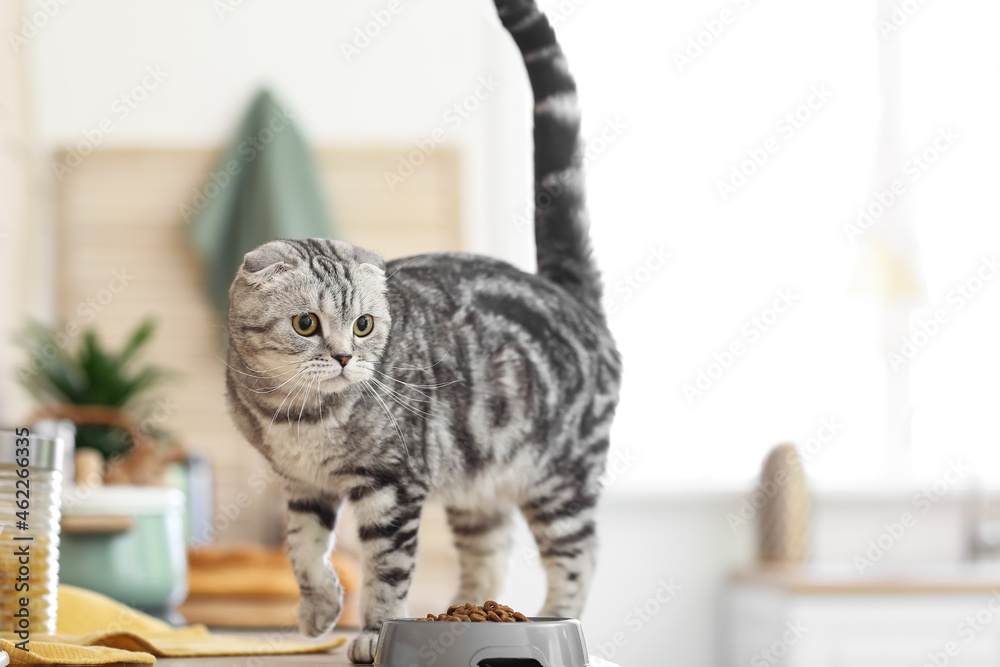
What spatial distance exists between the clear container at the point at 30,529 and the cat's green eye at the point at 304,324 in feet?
0.87

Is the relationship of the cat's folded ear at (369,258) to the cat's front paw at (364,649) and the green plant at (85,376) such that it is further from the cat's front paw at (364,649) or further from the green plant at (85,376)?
the green plant at (85,376)

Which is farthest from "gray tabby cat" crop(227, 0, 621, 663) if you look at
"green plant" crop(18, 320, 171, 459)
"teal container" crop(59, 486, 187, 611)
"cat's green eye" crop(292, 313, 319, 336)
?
"green plant" crop(18, 320, 171, 459)

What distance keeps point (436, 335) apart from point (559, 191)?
0.67 ft

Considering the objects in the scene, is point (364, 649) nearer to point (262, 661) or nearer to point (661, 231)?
point (262, 661)

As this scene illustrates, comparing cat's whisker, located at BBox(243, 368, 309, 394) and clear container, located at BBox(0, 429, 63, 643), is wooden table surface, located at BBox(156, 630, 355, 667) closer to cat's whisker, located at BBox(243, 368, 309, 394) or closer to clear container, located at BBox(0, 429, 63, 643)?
clear container, located at BBox(0, 429, 63, 643)

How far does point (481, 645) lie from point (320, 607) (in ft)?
0.92

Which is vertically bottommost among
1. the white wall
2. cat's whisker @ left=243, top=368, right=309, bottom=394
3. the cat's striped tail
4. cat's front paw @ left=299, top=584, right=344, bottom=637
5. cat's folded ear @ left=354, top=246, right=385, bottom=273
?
cat's front paw @ left=299, top=584, right=344, bottom=637

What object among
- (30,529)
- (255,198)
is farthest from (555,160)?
(255,198)

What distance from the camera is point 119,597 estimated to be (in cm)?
144

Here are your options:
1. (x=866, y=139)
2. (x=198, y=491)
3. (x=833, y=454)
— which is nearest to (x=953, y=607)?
(x=833, y=454)

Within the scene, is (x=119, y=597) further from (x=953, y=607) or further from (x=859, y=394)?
(x=859, y=394)

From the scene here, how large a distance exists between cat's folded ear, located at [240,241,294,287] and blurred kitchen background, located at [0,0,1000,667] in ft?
7.96

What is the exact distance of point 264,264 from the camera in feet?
2.54

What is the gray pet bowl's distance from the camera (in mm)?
660
